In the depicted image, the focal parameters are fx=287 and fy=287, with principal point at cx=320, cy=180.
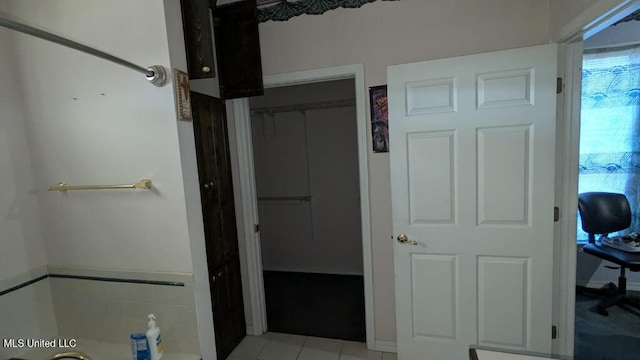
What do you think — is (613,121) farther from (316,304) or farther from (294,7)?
(316,304)

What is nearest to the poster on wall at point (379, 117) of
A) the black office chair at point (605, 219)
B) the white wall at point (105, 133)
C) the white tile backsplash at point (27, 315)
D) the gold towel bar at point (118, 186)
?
the white wall at point (105, 133)

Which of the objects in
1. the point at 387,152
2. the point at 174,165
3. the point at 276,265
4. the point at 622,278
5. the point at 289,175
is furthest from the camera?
the point at 276,265

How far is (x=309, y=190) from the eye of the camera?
355 cm

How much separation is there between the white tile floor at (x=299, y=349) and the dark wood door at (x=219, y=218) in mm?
116

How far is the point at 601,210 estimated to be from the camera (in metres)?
2.56

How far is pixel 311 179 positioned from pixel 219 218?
1633 mm

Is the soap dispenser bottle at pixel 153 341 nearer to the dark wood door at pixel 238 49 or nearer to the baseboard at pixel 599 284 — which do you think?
the dark wood door at pixel 238 49

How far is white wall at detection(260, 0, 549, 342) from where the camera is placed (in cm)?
176

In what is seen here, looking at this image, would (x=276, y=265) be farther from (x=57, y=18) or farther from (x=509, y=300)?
(x=57, y=18)

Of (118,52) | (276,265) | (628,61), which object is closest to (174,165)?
(118,52)

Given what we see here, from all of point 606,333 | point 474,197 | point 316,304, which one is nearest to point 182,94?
point 474,197

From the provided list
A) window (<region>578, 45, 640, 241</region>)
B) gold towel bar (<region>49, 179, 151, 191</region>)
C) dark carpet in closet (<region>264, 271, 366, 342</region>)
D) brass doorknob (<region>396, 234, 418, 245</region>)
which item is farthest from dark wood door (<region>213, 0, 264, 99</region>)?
window (<region>578, 45, 640, 241</region>)

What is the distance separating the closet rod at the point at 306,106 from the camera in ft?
10.7

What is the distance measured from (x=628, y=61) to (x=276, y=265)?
417 cm
